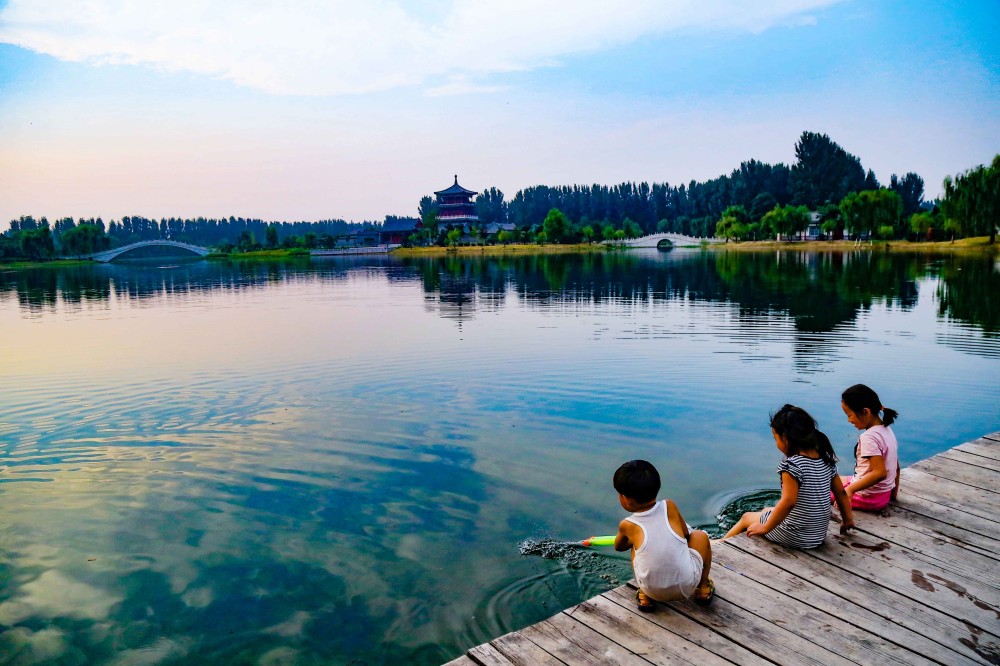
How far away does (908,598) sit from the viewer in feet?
10.2

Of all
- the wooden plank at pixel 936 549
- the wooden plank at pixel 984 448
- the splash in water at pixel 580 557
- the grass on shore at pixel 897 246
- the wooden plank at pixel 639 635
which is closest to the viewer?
the wooden plank at pixel 639 635

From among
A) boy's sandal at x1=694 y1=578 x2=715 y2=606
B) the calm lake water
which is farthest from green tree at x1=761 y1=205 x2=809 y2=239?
boy's sandal at x1=694 y1=578 x2=715 y2=606

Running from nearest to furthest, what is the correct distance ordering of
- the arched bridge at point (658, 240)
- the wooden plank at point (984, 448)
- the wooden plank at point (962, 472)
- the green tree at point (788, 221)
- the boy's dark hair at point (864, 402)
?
1. the boy's dark hair at point (864, 402)
2. the wooden plank at point (962, 472)
3. the wooden plank at point (984, 448)
4. the green tree at point (788, 221)
5. the arched bridge at point (658, 240)

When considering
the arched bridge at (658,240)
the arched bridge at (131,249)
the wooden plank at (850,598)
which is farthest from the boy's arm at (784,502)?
the arched bridge at (131,249)

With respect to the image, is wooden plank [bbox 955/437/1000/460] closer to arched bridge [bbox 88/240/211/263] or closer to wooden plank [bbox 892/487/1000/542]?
wooden plank [bbox 892/487/1000/542]

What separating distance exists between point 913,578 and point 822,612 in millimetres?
691

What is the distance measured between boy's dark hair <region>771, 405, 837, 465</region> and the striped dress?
0.17 feet

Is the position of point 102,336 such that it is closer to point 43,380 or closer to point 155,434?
point 43,380

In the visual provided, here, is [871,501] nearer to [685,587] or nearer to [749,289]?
[685,587]

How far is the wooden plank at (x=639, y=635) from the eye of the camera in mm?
2660

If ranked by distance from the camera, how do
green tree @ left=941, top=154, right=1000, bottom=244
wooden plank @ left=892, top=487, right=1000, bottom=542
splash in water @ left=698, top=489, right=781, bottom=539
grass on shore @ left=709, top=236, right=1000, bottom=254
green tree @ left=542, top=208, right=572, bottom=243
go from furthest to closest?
green tree @ left=542, top=208, right=572, bottom=243 → grass on shore @ left=709, top=236, right=1000, bottom=254 → green tree @ left=941, top=154, right=1000, bottom=244 → splash in water @ left=698, top=489, right=781, bottom=539 → wooden plank @ left=892, top=487, right=1000, bottom=542

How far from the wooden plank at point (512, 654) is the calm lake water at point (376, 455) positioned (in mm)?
919

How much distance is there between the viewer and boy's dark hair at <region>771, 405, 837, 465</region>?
344 cm

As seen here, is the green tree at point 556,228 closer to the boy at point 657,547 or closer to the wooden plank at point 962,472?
the wooden plank at point 962,472
